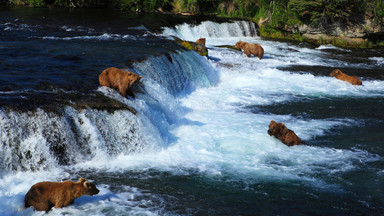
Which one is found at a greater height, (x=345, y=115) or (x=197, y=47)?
(x=197, y=47)

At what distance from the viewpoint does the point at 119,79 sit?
9.30m

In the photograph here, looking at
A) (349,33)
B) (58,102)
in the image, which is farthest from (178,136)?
(349,33)

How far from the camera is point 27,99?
7762mm

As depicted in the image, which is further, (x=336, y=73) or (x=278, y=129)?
(x=336, y=73)

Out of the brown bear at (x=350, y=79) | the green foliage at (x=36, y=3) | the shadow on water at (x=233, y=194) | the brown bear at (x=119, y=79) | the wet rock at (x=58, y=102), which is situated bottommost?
the shadow on water at (x=233, y=194)

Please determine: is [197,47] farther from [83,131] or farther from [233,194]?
[233,194]

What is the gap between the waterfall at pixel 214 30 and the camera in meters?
24.7

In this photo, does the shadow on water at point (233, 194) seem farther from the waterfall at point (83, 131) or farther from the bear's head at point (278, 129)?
the bear's head at point (278, 129)

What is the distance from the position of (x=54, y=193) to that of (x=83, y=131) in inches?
90.6

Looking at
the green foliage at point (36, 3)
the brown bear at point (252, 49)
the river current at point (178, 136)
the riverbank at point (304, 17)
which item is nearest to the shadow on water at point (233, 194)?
the river current at point (178, 136)

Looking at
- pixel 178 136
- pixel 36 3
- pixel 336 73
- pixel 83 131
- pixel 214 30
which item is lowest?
pixel 178 136

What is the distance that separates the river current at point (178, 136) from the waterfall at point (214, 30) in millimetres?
9231

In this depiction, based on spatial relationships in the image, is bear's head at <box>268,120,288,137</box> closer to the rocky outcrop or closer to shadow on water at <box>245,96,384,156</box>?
shadow on water at <box>245,96,384,156</box>

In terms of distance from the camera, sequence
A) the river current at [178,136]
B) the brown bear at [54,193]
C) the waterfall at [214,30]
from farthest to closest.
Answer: the waterfall at [214,30], the river current at [178,136], the brown bear at [54,193]
